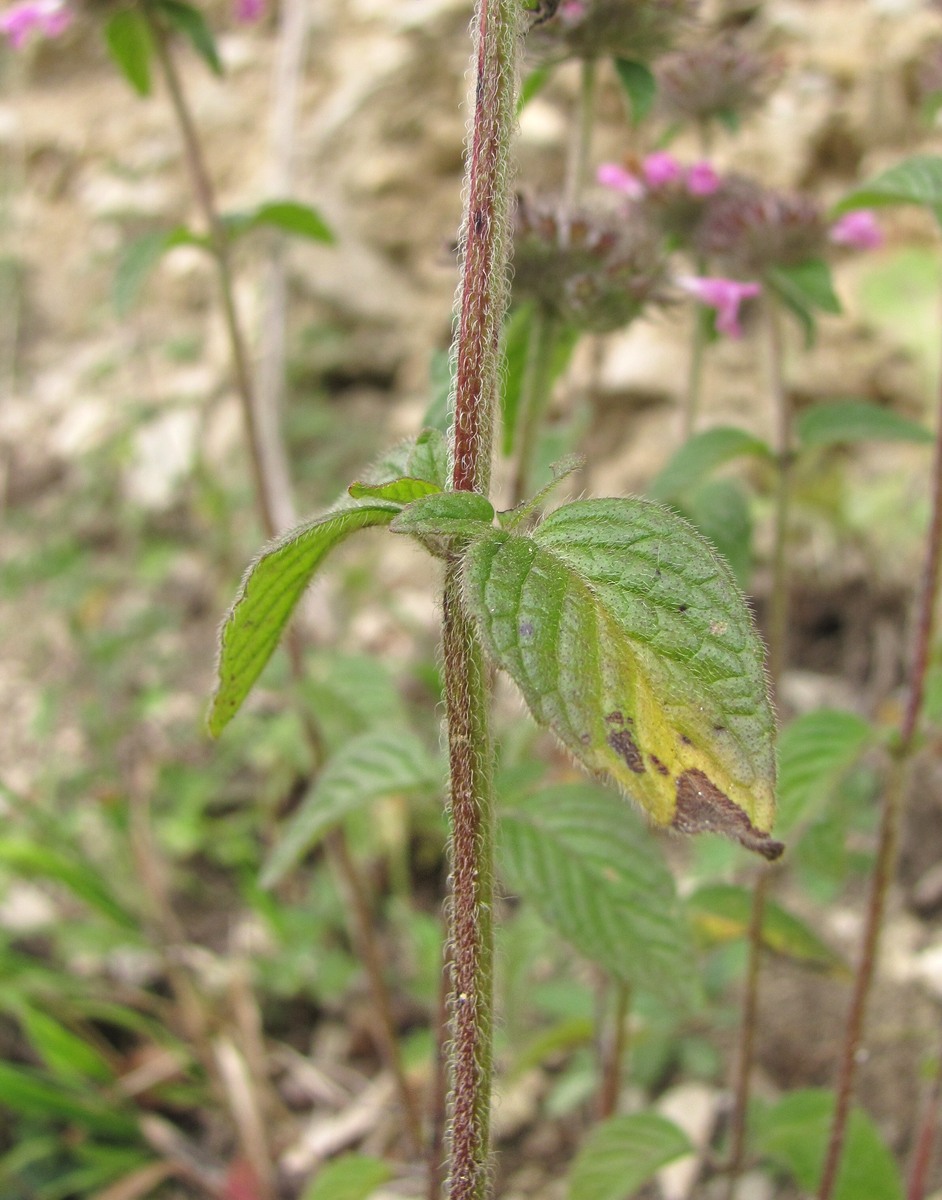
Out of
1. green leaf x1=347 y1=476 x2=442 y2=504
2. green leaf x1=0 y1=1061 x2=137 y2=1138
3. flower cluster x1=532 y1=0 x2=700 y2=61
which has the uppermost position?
flower cluster x1=532 y1=0 x2=700 y2=61

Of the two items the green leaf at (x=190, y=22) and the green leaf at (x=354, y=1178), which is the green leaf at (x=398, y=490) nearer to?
the green leaf at (x=354, y=1178)

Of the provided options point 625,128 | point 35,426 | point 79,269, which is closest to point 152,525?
point 35,426

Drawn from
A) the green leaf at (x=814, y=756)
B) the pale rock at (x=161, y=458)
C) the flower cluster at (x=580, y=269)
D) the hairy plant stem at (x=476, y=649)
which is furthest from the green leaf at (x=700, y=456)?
the pale rock at (x=161, y=458)

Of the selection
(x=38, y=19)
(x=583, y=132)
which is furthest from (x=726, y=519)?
(x=38, y=19)

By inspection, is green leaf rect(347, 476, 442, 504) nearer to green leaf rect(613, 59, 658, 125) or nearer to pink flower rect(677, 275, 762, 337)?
pink flower rect(677, 275, 762, 337)

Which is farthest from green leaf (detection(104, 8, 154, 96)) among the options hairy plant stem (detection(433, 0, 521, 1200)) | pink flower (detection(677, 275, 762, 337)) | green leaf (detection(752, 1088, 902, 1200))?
green leaf (detection(752, 1088, 902, 1200))

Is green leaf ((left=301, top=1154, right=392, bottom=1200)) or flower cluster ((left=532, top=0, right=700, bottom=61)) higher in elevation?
flower cluster ((left=532, top=0, right=700, bottom=61))

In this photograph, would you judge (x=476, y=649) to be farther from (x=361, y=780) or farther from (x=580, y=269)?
(x=580, y=269)
